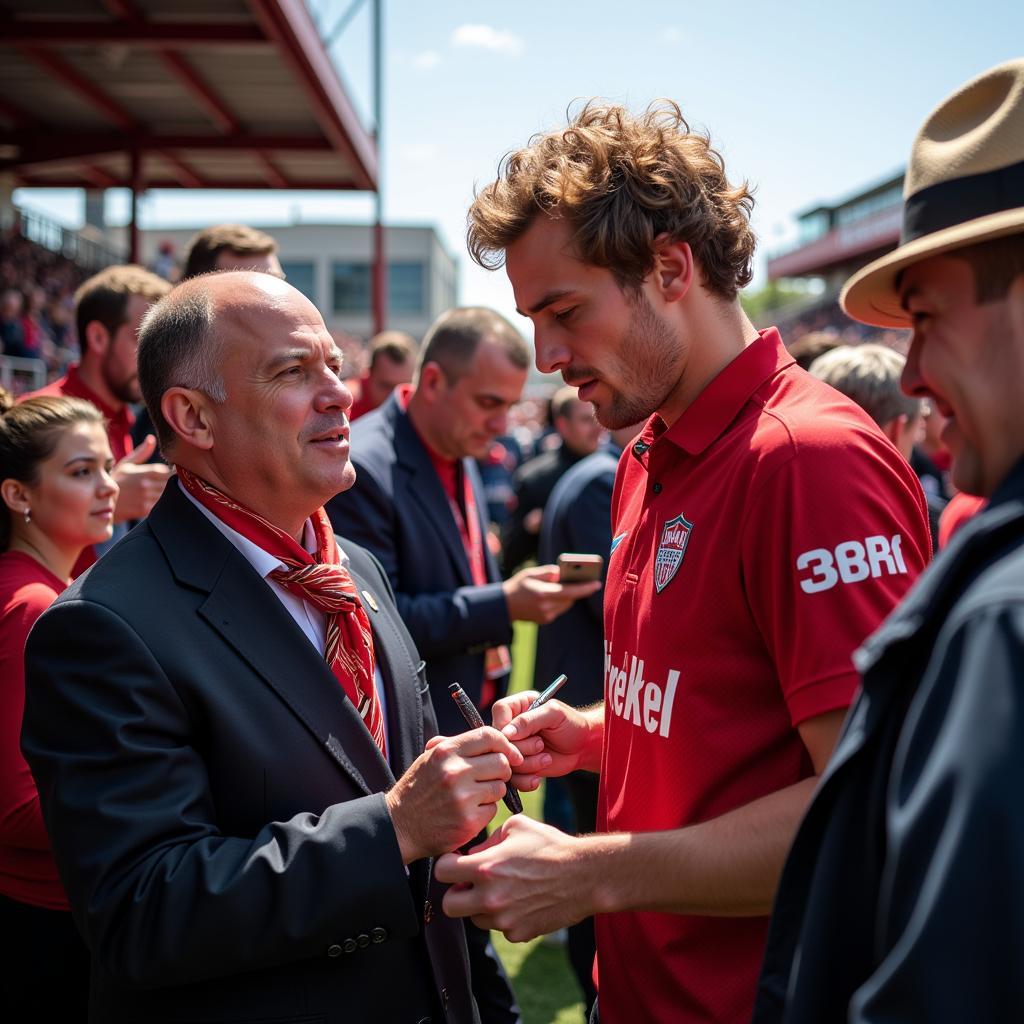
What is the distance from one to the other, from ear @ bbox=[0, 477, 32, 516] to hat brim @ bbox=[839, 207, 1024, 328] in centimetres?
250

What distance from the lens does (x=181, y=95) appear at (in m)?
14.4

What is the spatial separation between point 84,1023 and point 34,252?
19.0 metres

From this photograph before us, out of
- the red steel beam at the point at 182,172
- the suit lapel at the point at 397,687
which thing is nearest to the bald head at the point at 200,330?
the suit lapel at the point at 397,687

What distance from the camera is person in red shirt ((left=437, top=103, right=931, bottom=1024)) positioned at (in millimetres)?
1604

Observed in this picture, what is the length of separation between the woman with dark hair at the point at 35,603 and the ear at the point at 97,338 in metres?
1.17

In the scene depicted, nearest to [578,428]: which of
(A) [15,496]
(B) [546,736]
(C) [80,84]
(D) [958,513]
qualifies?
(D) [958,513]

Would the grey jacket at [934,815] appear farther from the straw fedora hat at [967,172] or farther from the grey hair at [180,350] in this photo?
the grey hair at [180,350]

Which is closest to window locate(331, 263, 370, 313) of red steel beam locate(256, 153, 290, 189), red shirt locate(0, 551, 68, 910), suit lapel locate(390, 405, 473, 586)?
red steel beam locate(256, 153, 290, 189)

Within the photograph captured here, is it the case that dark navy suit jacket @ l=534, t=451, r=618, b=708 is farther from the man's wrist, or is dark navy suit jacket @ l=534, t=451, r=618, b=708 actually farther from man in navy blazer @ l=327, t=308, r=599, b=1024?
the man's wrist

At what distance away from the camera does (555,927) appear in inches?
65.2

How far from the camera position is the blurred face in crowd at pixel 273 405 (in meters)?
2.17

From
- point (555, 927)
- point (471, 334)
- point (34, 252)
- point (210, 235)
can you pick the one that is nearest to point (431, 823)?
point (555, 927)

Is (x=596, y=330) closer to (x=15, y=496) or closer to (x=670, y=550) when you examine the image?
(x=670, y=550)

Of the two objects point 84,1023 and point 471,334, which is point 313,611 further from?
point 471,334
